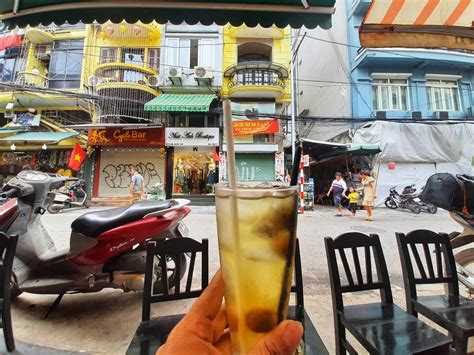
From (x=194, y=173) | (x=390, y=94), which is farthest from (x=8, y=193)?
(x=390, y=94)

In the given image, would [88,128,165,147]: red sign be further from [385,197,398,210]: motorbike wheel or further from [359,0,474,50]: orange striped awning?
[359,0,474,50]: orange striped awning

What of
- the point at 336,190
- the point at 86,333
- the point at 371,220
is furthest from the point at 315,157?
the point at 86,333

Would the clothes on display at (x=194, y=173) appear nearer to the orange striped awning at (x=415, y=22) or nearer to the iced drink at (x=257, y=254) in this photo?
the orange striped awning at (x=415, y=22)

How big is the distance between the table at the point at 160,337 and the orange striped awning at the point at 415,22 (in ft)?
5.58

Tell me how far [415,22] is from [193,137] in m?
9.70

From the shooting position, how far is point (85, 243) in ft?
6.23

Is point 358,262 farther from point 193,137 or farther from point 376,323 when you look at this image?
point 193,137

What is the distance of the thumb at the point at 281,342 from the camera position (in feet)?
1.49

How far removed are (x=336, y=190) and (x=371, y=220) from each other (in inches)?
51.7

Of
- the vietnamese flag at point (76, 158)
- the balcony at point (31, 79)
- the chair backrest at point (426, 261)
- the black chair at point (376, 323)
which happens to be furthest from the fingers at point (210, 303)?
the balcony at point (31, 79)

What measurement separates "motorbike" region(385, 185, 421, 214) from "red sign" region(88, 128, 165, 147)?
8.67 meters

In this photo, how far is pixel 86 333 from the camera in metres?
1.91

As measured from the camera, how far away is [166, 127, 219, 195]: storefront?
1096 cm

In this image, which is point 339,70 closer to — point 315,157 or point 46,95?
point 315,157
